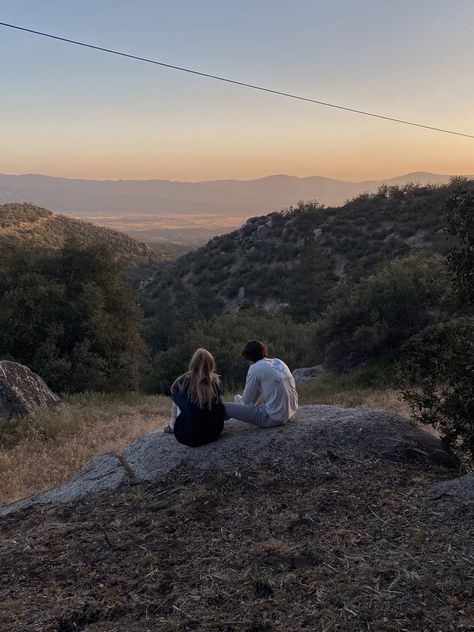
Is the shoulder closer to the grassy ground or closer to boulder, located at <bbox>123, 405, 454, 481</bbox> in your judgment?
boulder, located at <bbox>123, 405, 454, 481</bbox>

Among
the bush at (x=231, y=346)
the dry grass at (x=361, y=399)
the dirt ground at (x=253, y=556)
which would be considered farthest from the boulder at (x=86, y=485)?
the bush at (x=231, y=346)

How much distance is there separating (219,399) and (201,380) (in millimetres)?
384

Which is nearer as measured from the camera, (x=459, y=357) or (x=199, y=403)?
(x=459, y=357)

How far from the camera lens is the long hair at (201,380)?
6.27m

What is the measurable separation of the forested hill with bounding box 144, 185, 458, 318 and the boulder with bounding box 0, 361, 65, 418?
2326cm

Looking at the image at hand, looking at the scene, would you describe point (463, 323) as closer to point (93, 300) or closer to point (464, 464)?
point (464, 464)

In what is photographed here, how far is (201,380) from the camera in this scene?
627 cm

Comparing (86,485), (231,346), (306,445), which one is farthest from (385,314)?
(86,485)

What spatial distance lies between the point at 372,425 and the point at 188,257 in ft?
149

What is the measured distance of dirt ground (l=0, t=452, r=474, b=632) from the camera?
3.50m

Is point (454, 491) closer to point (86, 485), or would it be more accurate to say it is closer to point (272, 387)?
point (272, 387)

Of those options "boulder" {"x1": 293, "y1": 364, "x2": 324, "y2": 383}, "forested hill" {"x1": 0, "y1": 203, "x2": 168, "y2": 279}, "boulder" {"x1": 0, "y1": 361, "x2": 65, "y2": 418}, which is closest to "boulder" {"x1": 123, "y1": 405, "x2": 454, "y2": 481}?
"boulder" {"x1": 0, "y1": 361, "x2": 65, "y2": 418}

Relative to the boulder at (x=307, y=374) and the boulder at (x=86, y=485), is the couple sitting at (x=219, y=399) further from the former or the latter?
the boulder at (x=307, y=374)

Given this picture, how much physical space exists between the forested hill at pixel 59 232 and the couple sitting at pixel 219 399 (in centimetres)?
3951
